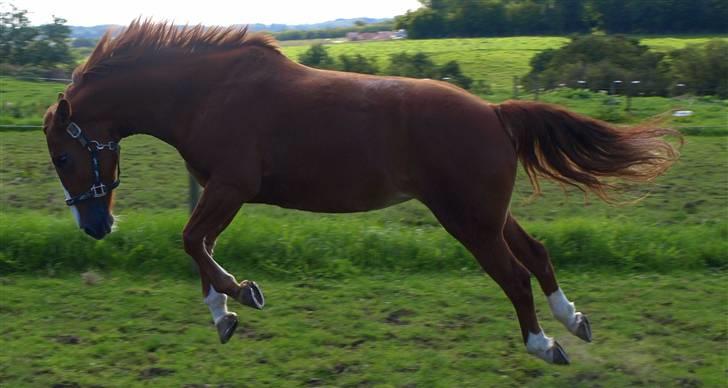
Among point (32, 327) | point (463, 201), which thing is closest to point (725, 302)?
point (463, 201)

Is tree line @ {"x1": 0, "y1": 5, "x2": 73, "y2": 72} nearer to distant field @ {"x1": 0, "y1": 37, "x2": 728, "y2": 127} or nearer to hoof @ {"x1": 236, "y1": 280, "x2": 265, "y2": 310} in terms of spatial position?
distant field @ {"x1": 0, "y1": 37, "x2": 728, "y2": 127}

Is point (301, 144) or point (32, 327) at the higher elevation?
point (301, 144)

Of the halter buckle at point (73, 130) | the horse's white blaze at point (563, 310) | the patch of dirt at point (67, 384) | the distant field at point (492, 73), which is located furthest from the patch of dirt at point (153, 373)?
the distant field at point (492, 73)

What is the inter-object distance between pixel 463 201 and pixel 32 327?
263 cm

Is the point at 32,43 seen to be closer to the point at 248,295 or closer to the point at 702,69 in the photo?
the point at 702,69

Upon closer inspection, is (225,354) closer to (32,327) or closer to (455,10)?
(32,327)

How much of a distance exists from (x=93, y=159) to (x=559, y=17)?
29661mm

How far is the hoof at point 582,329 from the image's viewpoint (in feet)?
14.8

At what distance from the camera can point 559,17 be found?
32094mm

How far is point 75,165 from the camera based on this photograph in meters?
4.61

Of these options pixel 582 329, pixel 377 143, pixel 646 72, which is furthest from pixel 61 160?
pixel 646 72

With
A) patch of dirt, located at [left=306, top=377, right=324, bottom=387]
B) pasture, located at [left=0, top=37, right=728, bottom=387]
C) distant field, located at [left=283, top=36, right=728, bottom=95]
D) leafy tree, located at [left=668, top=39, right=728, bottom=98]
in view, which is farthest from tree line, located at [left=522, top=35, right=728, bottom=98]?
patch of dirt, located at [left=306, top=377, right=324, bottom=387]

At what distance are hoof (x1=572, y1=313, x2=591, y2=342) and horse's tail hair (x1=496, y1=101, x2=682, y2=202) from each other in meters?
0.68

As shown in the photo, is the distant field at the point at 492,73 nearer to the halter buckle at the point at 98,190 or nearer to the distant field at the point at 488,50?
the distant field at the point at 488,50
